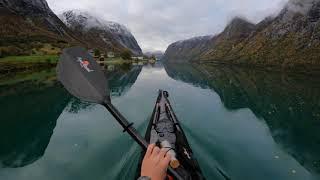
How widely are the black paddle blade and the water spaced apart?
404 inches

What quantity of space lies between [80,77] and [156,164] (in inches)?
116

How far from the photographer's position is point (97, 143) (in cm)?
2262

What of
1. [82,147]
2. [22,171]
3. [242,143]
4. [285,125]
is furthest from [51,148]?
[285,125]

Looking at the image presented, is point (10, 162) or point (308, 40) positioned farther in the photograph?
point (308, 40)

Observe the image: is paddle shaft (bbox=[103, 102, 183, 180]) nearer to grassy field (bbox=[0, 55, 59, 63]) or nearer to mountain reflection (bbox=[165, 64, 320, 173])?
mountain reflection (bbox=[165, 64, 320, 173])

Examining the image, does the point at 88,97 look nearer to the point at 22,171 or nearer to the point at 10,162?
the point at 22,171

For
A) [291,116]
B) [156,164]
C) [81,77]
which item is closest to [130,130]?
[156,164]

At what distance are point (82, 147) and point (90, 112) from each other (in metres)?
13.5

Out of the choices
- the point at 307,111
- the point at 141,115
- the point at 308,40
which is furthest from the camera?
the point at 308,40

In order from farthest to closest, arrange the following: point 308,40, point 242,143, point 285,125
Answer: point 308,40, point 285,125, point 242,143

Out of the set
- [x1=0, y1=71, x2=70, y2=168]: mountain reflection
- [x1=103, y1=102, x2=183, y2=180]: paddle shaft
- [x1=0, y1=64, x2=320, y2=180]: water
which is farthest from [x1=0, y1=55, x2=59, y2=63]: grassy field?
[x1=103, y1=102, x2=183, y2=180]: paddle shaft

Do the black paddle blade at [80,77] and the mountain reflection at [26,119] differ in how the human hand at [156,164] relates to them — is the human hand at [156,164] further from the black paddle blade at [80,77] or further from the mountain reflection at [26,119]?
the mountain reflection at [26,119]

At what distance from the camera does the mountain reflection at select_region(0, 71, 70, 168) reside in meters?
21.2

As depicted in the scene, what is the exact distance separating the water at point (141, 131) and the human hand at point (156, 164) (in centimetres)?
1210
